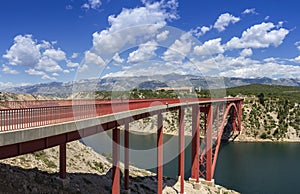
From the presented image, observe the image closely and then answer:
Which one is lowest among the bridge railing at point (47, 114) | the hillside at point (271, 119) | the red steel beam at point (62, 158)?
the hillside at point (271, 119)

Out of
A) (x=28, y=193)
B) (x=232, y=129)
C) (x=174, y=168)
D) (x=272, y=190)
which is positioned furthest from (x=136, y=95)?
(x=28, y=193)

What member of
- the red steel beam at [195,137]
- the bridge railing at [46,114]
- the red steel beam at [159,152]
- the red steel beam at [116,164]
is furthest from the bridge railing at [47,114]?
the red steel beam at [195,137]

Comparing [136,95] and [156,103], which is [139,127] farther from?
[156,103]

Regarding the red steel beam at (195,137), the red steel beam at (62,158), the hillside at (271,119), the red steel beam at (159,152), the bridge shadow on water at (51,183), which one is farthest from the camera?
the hillside at (271,119)

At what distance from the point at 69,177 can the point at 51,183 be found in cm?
263

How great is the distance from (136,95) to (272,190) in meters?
46.8

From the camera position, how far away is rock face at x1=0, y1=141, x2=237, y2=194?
529 inches

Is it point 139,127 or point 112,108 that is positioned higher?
point 112,108

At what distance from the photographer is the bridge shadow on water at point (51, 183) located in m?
12.8

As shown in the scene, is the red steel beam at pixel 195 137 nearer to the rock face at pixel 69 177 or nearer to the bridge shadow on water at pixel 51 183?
the rock face at pixel 69 177

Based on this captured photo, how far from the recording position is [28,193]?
12.5m

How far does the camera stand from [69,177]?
58.4 ft

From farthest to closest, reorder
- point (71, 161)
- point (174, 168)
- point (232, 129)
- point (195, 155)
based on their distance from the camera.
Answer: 1. point (232, 129)
2. point (174, 168)
3. point (195, 155)
4. point (71, 161)

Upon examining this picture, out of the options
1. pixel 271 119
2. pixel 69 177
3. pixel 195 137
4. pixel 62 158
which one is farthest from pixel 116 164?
pixel 271 119
